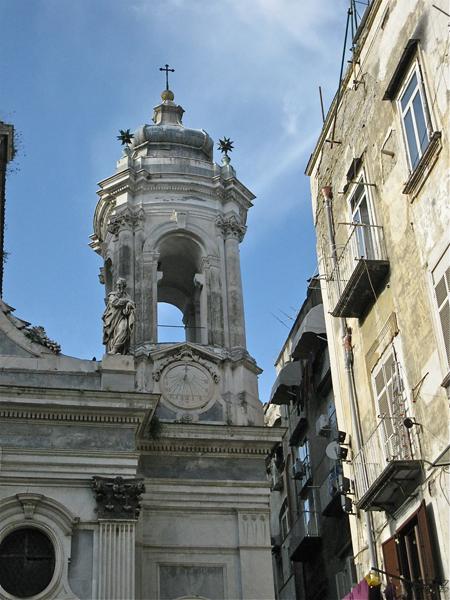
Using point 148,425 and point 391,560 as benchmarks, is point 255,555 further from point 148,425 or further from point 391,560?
point 391,560

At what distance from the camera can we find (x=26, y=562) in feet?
65.6

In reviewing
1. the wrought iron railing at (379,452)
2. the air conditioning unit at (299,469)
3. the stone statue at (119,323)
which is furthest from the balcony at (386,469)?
the air conditioning unit at (299,469)

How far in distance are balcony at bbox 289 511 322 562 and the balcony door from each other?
12567mm

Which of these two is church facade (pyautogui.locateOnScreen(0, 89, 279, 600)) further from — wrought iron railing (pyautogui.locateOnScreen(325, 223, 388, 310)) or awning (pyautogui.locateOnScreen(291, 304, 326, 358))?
wrought iron railing (pyautogui.locateOnScreen(325, 223, 388, 310))

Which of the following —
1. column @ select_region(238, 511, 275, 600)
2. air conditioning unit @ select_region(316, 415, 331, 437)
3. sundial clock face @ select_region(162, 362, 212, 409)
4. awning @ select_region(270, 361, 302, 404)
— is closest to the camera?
column @ select_region(238, 511, 275, 600)

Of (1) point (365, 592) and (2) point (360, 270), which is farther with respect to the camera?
(2) point (360, 270)

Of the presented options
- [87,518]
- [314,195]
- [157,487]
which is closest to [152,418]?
[157,487]

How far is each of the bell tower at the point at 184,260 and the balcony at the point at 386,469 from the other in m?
11.0

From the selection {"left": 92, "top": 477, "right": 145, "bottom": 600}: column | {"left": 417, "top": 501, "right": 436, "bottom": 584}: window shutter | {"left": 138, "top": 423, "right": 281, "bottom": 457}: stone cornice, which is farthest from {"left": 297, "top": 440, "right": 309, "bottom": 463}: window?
{"left": 417, "top": 501, "right": 436, "bottom": 584}: window shutter

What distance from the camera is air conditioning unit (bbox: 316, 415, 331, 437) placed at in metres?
24.7

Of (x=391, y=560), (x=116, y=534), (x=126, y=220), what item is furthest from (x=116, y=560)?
(x=126, y=220)

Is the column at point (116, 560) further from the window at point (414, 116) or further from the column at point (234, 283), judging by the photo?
the window at point (414, 116)

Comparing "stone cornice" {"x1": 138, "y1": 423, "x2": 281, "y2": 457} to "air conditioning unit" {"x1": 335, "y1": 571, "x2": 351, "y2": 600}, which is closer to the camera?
"stone cornice" {"x1": 138, "y1": 423, "x2": 281, "y2": 457}

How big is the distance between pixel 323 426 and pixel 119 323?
5489 millimetres
